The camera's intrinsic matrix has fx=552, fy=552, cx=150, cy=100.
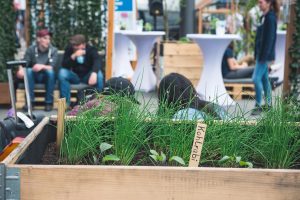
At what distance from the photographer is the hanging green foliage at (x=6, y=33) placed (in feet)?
24.7

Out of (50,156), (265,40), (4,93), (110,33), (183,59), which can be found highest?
(110,33)

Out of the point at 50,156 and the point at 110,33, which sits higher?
the point at 110,33

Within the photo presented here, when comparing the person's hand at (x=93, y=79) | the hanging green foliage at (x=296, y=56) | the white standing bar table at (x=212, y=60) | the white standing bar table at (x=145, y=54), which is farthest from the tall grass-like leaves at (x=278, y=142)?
the white standing bar table at (x=145, y=54)

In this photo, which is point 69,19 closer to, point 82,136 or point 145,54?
point 145,54

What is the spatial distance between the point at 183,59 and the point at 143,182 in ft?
22.3

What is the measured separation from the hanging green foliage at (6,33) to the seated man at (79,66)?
3.00ft

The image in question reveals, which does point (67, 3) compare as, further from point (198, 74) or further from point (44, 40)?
point (198, 74)

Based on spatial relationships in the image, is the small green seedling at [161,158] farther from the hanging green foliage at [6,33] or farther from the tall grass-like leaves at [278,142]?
the hanging green foliage at [6,33]

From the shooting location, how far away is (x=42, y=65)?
7098mm

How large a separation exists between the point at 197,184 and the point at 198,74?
683 cm

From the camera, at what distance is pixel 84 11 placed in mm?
8500

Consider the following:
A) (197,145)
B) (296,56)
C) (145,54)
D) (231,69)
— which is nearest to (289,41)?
(296,56)

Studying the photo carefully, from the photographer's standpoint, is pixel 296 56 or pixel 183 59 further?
pixel 183 59

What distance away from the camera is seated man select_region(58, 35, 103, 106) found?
7.07 m
